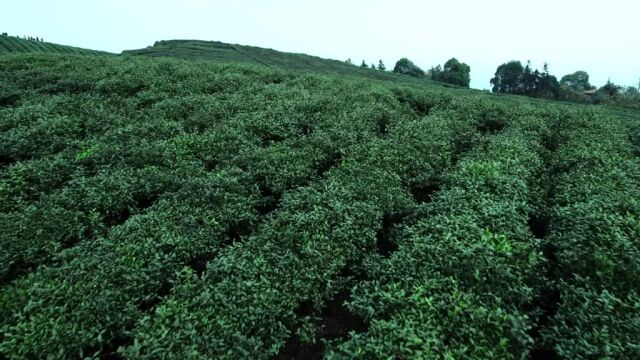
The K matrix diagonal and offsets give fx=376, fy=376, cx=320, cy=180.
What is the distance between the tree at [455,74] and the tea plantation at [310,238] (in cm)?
7456

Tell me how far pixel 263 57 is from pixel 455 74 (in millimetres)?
49373

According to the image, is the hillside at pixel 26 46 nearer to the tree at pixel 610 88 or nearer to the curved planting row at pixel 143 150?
the curved planting row at pixel 143 150

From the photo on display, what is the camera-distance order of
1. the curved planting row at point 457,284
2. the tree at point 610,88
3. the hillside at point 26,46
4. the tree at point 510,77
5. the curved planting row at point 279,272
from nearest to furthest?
the curved planting row at point 457,284
the curved planting row at point 279,272
the hillside at point 26,46
the tree at point 610,88
the tree at point 510,77

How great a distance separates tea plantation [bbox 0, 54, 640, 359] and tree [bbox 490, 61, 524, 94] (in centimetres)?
8440

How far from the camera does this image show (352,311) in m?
7.88

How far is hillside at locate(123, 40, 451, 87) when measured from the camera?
51375 millimetres

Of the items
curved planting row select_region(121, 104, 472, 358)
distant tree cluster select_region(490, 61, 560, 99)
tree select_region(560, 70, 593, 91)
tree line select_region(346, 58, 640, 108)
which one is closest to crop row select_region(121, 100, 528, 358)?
curved planting row select_region(121, 104, 472, 358)

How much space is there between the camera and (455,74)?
8794 cm

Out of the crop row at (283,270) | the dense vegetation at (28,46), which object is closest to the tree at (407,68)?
the dense vegetation at (28,46)

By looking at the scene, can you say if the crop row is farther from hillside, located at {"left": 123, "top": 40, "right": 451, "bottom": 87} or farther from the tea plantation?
hillside, located at {"left": 123, "top": 40, "right": 451, "bottom": 87}

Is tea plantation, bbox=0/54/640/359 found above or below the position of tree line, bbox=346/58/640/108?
below

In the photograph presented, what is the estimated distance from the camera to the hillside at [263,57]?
51.4m

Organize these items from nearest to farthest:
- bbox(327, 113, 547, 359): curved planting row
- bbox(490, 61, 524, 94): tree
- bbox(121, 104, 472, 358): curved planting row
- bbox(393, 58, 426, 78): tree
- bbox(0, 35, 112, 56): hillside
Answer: bbox(327, 113, 547, 359): curved planting row
bbox(121, 104, 472, 358): curved planting row
bbox(0, 35, 112, 56): hillside
bbox(490, 61, 524, 94): tree
bbox(393, 58, 426, 78): tree

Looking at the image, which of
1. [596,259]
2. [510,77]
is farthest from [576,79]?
[596,259]
